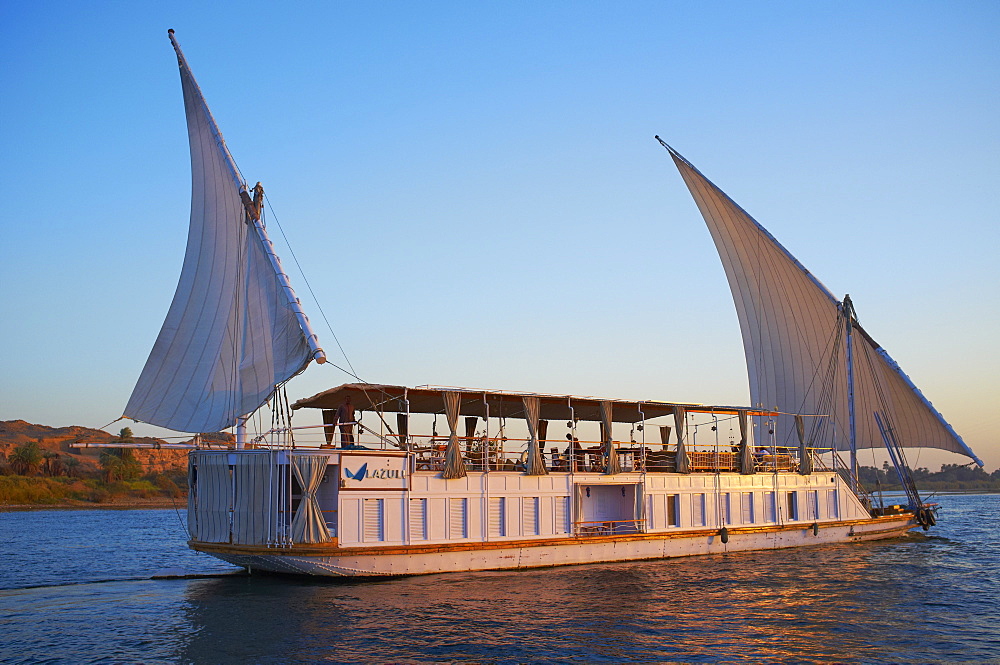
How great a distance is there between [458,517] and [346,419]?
480cm

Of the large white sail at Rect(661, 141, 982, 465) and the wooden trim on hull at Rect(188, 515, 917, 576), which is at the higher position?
the large white sail at Rect(661, 141, 982, 465)

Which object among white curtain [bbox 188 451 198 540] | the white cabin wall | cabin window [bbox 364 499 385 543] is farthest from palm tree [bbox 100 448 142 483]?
cabin window [bbox 364 499 385 543]

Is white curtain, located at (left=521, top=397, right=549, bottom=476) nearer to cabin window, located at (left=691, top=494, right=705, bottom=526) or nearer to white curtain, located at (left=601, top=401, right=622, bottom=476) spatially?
white curtain, located at (left=601, top=401, right=622, bottom=476)

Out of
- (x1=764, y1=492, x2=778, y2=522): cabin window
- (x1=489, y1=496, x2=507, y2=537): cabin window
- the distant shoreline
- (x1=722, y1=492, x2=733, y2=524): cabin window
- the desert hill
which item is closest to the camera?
(x1=489, y1=496, x2=507, y2=537): cabin window

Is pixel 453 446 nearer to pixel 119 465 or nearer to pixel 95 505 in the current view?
pixel 95 505

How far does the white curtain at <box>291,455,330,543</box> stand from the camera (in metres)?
22.9

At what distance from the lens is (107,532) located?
5341 cm

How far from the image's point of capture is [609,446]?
30.0 metres

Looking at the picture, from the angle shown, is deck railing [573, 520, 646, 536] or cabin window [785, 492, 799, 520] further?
cabin window [785, 492, 799, 520]

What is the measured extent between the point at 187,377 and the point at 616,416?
17.1m

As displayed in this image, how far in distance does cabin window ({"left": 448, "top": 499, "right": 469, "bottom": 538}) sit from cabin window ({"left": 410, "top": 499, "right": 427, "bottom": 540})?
910 mm

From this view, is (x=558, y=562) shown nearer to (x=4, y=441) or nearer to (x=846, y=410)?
(x=846, y=410)

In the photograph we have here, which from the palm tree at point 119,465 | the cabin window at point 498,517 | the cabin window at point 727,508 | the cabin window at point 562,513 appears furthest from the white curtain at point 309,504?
the palm tree at point 119,465

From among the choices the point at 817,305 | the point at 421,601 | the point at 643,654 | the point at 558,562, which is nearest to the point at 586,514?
the point at 558,562
